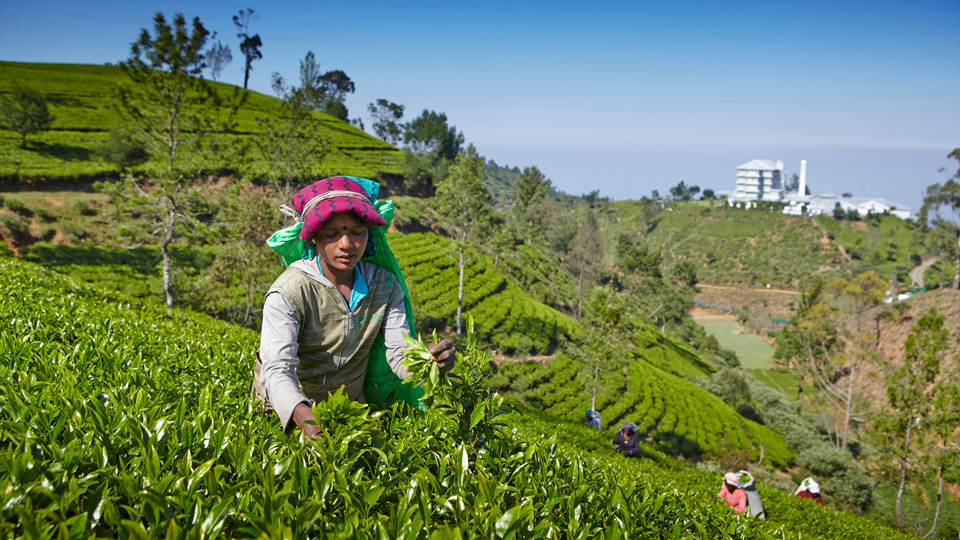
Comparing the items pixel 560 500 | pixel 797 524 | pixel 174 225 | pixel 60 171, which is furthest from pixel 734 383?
pixel 60 171

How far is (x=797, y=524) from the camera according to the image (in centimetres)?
673

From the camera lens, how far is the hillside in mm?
1067

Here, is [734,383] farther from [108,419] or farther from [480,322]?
[108,419]

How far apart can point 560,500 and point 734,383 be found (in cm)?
3350

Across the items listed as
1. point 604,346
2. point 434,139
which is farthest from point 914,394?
point 434,139

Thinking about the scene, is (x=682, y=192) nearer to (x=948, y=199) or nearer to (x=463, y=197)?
(x=948, y=199)

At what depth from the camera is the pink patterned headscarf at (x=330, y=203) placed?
1.98 metres

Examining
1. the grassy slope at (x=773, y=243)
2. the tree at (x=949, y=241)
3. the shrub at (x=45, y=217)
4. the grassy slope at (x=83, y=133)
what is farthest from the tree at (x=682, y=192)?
the shrub at (x=45, y=217)

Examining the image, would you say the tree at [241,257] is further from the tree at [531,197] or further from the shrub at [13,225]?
the tree at [531,197]

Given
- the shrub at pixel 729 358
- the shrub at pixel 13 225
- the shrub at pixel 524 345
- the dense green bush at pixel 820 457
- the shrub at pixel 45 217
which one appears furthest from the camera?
the shrub at pixel 729 358

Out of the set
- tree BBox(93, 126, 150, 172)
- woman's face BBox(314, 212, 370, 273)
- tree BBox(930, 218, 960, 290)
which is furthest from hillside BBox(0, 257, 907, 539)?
tree BBox(930, 218, 960, 290)

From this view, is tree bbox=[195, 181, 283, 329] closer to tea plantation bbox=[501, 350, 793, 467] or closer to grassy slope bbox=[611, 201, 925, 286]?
tea plantation bbox=[501, 350, 793, 467]

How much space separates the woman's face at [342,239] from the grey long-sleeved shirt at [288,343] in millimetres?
118

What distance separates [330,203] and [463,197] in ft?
89.8
